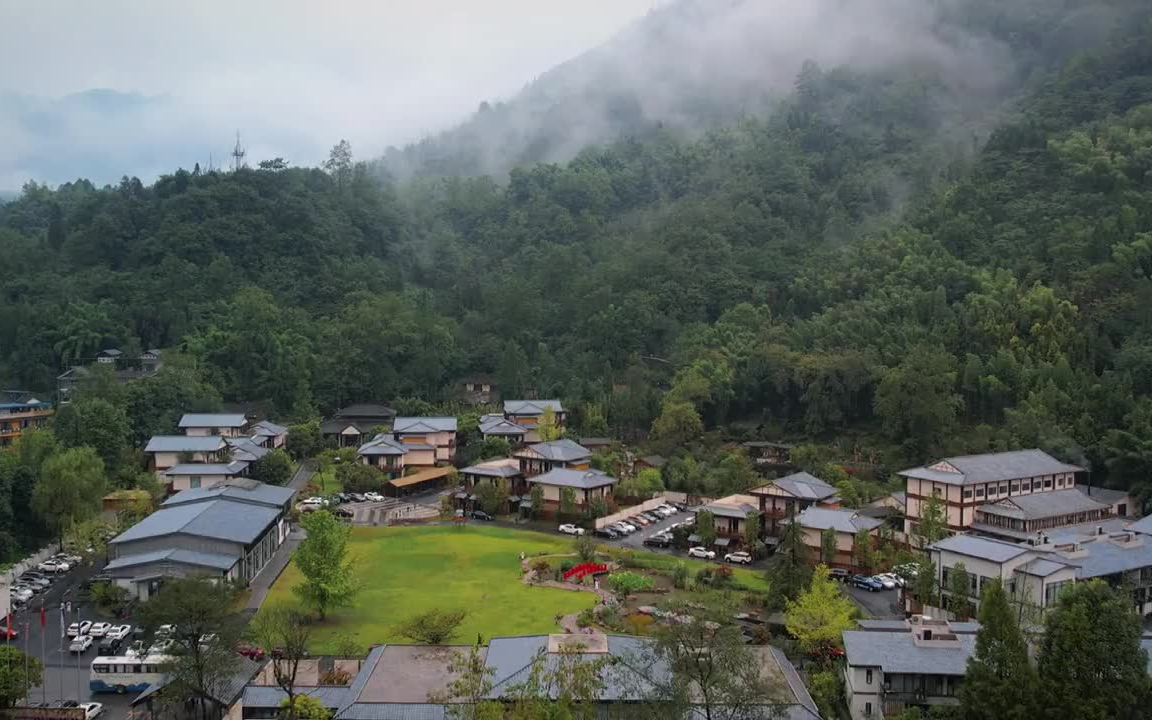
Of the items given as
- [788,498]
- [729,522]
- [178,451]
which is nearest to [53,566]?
[178,451]

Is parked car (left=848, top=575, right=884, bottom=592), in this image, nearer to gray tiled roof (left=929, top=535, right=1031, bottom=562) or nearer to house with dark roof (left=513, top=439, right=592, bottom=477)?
gray tiled roof (left=929, top=535, right=1031, bottom=562)

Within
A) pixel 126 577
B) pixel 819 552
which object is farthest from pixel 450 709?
pixel 819 552

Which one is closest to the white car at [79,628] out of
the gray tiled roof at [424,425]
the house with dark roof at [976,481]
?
the gray tiled roof at [424,425]

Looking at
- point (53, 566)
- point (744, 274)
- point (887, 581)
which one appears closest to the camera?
point (887, 581)

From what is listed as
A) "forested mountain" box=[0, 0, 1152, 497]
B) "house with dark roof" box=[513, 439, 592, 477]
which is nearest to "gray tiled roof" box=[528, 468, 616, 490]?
"house with dark roof" box=[513, 439, 592, 477]

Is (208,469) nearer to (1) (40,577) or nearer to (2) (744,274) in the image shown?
(1) (40,577)

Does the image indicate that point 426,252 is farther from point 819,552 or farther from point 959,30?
point 819,552

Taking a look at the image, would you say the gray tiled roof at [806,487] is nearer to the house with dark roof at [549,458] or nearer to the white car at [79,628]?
the house with dark roof at [549,458]
